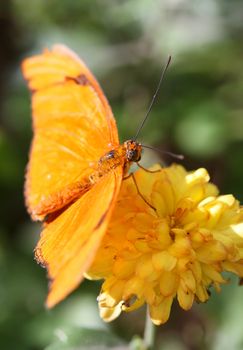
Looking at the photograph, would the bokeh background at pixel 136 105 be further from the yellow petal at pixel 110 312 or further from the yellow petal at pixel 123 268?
the yellow petal at pixel 123 268

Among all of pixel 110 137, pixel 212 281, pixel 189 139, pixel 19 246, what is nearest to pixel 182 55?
pixel 189 139

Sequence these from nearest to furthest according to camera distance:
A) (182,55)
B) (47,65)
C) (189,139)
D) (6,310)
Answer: (47,65) → (6,310) → (189,139) → (182,55)

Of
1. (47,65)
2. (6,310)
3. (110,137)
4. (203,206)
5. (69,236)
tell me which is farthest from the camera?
(6,310)

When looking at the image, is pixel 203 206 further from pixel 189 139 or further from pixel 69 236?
pixel 189 139

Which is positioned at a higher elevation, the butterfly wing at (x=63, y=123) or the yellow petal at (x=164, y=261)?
the butterfly wing at (x=63, y=123)

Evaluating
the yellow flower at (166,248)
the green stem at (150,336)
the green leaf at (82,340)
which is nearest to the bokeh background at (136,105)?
the green leaf at (82,340)

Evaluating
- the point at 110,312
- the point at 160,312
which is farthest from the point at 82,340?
the point at 160,312

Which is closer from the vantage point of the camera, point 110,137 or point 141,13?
point 110,137

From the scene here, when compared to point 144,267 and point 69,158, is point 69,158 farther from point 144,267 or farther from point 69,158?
point 144,267
